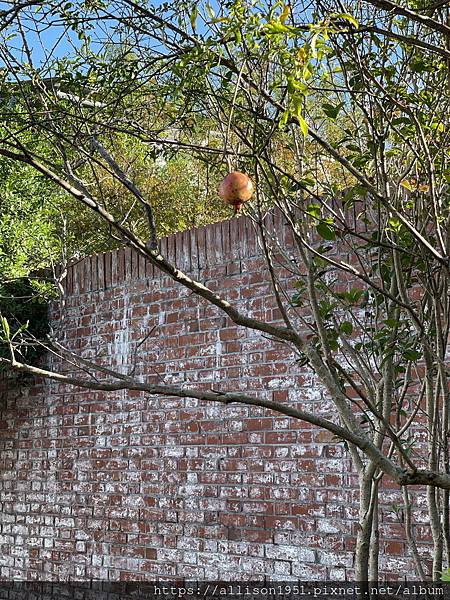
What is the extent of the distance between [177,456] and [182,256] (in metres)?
0.99

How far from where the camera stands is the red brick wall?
343 centimetres

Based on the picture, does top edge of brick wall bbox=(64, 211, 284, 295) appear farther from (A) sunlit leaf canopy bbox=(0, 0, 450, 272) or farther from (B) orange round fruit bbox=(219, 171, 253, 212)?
(B) orange round fruit bbox=(219, 171, 253, 212)

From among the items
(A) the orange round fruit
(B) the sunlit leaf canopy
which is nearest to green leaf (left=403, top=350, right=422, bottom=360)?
(B) the sunlit leaf canopy

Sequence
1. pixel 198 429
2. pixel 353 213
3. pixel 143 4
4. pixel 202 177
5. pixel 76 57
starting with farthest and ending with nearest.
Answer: pixel 202 177 < pixel 198 429 < pixel 353 213 < pixel 76 57 < pixel 143 4

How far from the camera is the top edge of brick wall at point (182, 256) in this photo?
3906 millimetres

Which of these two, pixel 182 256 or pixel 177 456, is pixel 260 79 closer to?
pixel 182 256

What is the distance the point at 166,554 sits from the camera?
13.2ft

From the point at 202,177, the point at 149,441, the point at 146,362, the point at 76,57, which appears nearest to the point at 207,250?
the point at 146,362

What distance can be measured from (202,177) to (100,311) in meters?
4.11

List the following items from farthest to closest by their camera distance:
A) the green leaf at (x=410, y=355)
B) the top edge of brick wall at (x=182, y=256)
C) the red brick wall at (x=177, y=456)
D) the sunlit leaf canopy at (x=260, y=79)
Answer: the top edge of brick wall at (x=182, y=256), the red brick wall at (x=177, y=456), the green leaf at (x=410, y=355), the sunlit leaf canopy at (x=260, y=79)

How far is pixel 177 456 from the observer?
4.07 meters

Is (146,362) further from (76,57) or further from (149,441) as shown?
(76,57)

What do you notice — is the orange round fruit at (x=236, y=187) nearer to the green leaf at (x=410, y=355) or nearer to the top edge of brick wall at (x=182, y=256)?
the green leaf at (x=410, y=355)

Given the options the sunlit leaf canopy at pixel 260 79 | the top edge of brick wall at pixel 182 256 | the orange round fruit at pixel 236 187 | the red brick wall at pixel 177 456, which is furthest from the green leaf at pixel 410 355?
the top edge of brick wall at pixel 182 256
